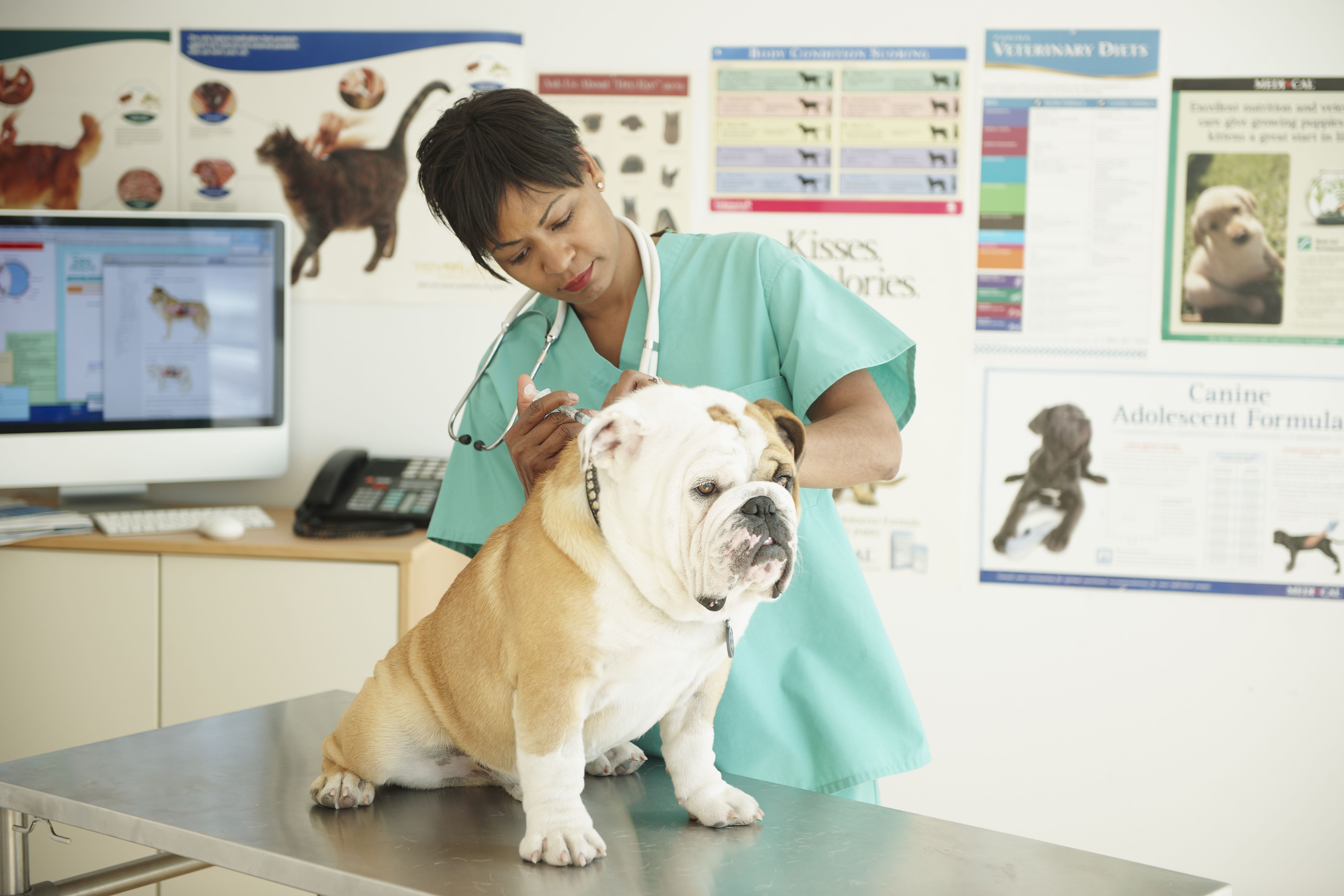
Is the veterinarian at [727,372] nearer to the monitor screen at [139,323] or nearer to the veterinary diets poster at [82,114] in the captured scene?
the monitor screen at [139,323]

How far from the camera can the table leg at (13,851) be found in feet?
3.65

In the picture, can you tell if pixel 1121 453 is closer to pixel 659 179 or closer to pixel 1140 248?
pixel 1140 248

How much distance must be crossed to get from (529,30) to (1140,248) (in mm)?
1686

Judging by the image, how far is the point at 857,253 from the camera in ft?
8.40

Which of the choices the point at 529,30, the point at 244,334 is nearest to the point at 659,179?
the point at 529,30

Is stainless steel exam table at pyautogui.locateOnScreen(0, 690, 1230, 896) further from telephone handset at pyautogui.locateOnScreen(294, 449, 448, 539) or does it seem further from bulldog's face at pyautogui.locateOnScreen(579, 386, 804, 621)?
telephone handset at pyautogui.locateOnScreen(294, 449, 448, 539)

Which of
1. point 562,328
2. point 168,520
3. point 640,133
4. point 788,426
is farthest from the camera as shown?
point 640,133

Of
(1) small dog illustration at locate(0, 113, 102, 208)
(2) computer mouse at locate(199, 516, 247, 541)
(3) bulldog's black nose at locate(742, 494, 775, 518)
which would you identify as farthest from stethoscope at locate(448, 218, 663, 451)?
(1) small dog illustration at locate(0, 113, 102, 208)

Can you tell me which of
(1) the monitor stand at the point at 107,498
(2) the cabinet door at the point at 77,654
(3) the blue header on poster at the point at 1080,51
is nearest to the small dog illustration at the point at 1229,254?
(3) the blue header on poster at the point at 1080,51

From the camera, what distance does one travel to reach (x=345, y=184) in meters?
2.62

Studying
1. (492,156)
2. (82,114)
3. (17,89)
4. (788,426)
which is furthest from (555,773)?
(17,89)

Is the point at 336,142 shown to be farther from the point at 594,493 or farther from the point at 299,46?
the point at 594,493

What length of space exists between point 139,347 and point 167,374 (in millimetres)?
94

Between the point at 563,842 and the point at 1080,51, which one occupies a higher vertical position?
the point at 1080,51
